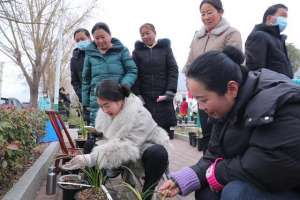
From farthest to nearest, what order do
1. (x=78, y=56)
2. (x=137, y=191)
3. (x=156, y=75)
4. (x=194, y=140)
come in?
(x=194, y=140) < (x=78, y=56) < (x=156, y=75) < (x=137, y=191)

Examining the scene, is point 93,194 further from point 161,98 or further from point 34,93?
point 34,93

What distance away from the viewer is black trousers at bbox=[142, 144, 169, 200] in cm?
294

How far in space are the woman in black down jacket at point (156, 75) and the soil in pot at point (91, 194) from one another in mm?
1560

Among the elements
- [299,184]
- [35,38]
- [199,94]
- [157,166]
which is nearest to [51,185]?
[157,166]

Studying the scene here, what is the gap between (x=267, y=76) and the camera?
6.36 ft

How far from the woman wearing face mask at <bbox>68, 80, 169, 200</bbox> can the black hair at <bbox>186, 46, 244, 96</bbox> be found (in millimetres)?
1137

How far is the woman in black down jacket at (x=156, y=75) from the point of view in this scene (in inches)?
167

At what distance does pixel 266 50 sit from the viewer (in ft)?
11.9

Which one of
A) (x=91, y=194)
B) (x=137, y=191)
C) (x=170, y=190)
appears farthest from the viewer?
(x=91, y=194)

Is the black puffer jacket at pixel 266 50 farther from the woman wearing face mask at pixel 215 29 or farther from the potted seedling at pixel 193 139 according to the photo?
the potted seedling at pixel 193 139

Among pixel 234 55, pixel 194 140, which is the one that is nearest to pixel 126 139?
pixel 234 55

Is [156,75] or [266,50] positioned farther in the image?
[156,75]

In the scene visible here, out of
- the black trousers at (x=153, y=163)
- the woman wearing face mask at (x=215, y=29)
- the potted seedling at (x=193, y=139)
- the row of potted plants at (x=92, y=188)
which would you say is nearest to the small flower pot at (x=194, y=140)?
the potted seedling at (x=193, y=139)

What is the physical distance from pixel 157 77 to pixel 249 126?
255 cm
